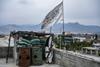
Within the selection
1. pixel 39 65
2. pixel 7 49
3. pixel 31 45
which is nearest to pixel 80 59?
pixel 39 65

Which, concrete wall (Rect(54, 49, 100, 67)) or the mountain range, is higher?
the mountain range

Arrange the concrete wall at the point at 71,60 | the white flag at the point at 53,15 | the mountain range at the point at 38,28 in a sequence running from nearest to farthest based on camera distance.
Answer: the concrete wall at the point at 71,60
the white flag at the point at 53,15
the mountain range at the point at 38,28

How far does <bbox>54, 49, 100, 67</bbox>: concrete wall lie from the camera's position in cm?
923

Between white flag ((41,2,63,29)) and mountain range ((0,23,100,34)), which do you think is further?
mountain range ((0,23,100,34))

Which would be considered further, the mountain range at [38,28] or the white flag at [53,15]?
the mountain range at [38,28]

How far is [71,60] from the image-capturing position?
11711 mm

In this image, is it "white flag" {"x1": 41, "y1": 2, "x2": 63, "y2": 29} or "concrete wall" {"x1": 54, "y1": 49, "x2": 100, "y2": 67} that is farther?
"white flag" {"x1": 41, "y1": 2, "x2": 63, "y2": 29}

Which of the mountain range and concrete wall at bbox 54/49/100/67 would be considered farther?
the mountain range

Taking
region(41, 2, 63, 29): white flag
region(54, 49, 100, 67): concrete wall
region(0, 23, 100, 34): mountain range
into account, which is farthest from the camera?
region(0, 23, 100, 34): mountain range

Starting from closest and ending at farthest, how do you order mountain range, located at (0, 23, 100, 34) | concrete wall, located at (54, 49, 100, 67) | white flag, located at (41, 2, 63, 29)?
concrete wall, located at (54, 49, 100, 67) < white flag, located at (41, 2, 63, 29) < mountain range, located at (0, 23, 100, 34)

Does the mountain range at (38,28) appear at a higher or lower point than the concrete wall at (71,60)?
higher

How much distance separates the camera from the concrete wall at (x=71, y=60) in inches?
364

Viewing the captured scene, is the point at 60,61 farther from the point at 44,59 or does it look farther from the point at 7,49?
the point at 7,49

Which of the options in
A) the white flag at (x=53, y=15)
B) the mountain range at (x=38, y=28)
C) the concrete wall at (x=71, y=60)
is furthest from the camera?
the mountain range at (x=38, y=28)
